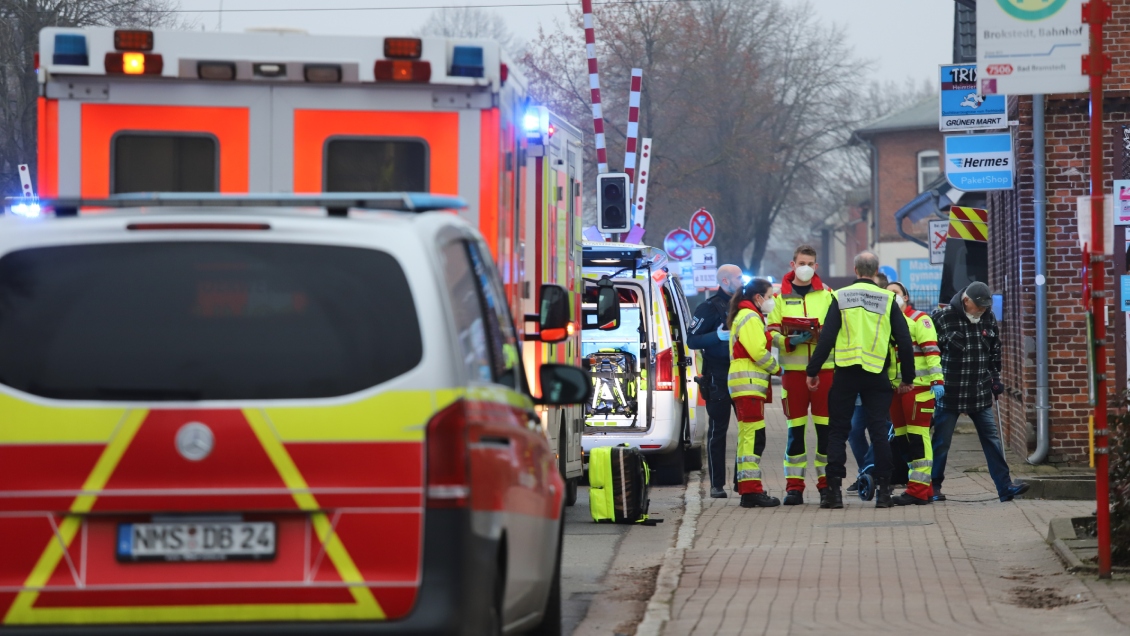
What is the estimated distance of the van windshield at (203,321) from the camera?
16.5ft

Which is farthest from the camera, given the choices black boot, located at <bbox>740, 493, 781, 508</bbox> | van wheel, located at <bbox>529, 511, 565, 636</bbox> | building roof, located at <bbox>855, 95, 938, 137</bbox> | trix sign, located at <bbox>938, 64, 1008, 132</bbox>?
building roof, located at <bbox>855, 95, 938, 137</bbox>

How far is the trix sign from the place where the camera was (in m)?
16.6

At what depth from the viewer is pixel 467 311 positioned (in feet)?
18.1

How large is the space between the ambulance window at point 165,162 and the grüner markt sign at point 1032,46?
14.1 ft

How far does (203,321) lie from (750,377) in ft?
29.9

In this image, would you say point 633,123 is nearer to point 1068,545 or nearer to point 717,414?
point 717,414

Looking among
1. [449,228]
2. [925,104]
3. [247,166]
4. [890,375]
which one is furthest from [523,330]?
[925,104]

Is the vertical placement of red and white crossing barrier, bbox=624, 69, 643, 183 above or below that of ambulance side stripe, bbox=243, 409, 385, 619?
above

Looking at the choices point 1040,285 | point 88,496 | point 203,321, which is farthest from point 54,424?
point 1040,285

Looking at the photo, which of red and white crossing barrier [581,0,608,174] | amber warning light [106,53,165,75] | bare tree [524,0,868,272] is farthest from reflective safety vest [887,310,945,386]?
bare tree [524,0,868,272]

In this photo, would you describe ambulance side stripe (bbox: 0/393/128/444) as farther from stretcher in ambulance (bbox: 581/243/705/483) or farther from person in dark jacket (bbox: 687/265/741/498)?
person in dark jacket (bbox: 687/265/741/498)

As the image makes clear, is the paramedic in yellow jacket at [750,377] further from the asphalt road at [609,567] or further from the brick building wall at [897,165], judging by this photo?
the brick building wall at [897,165]

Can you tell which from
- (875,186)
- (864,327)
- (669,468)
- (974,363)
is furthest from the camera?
(875,186)

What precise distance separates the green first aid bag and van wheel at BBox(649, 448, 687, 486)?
10.3 ft
